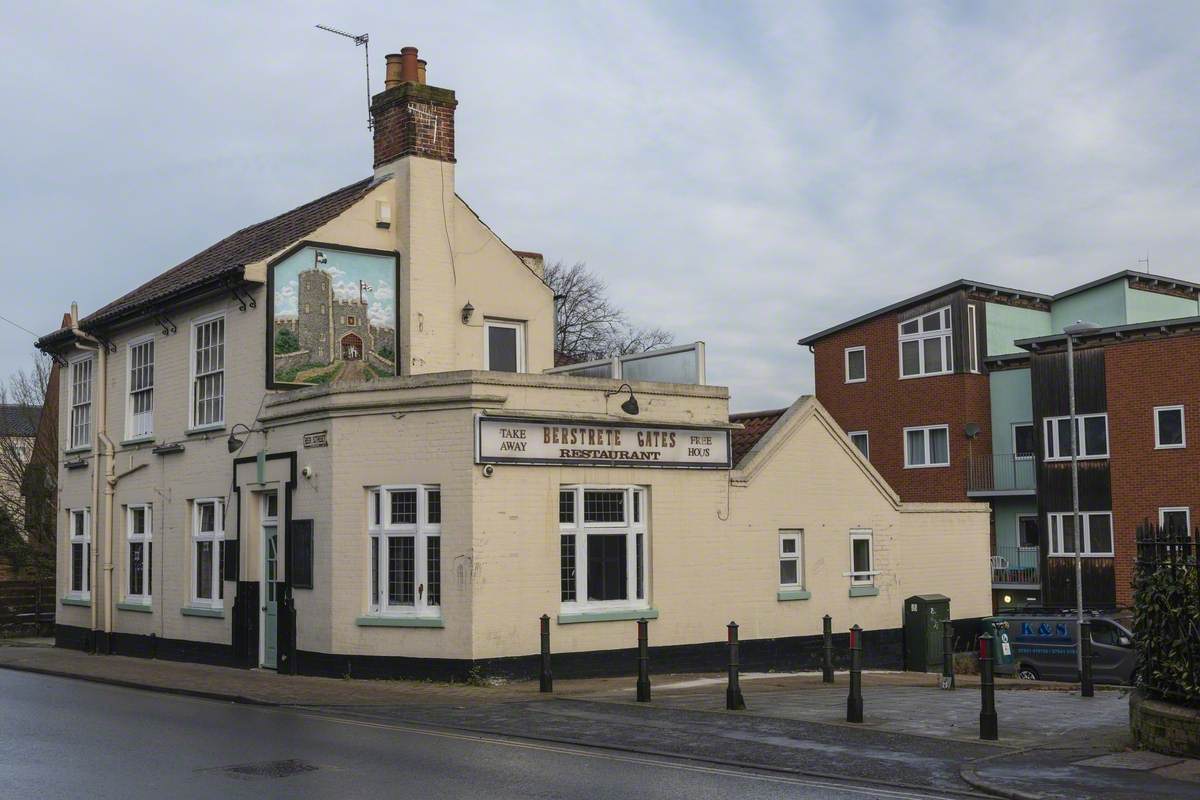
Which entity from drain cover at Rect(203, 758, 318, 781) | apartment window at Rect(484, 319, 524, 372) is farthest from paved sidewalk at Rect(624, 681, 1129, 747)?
apartment window at Rect(484, 319, 524, 372)

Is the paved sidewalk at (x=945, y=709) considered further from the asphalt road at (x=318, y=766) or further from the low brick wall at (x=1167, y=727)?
the asphalt road at (x=318, y=766)

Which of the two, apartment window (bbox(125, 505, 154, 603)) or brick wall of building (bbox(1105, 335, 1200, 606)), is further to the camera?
brick wall of building (bbox(1105, 335, 1200, 606))

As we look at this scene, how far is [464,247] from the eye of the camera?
24.2 m

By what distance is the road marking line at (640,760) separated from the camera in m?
10.2

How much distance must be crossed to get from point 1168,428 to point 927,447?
30.7 ft

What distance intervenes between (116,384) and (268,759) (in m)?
18.1

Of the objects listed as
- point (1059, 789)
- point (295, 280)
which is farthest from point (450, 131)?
point (1059, 789)

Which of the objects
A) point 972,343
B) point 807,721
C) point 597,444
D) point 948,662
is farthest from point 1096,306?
point 807,721

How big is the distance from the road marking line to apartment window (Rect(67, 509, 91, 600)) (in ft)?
52.1

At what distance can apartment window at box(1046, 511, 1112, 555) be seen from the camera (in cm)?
4003

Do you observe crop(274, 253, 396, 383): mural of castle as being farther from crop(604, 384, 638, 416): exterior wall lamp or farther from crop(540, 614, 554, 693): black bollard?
crop(540, 614, 554, 693): black bollard

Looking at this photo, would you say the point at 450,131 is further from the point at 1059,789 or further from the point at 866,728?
the point at 1059,789

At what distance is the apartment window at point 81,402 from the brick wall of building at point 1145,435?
30.0 m

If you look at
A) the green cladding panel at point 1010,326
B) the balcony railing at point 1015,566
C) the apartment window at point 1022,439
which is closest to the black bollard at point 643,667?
the balcony railing at point 1015,566
